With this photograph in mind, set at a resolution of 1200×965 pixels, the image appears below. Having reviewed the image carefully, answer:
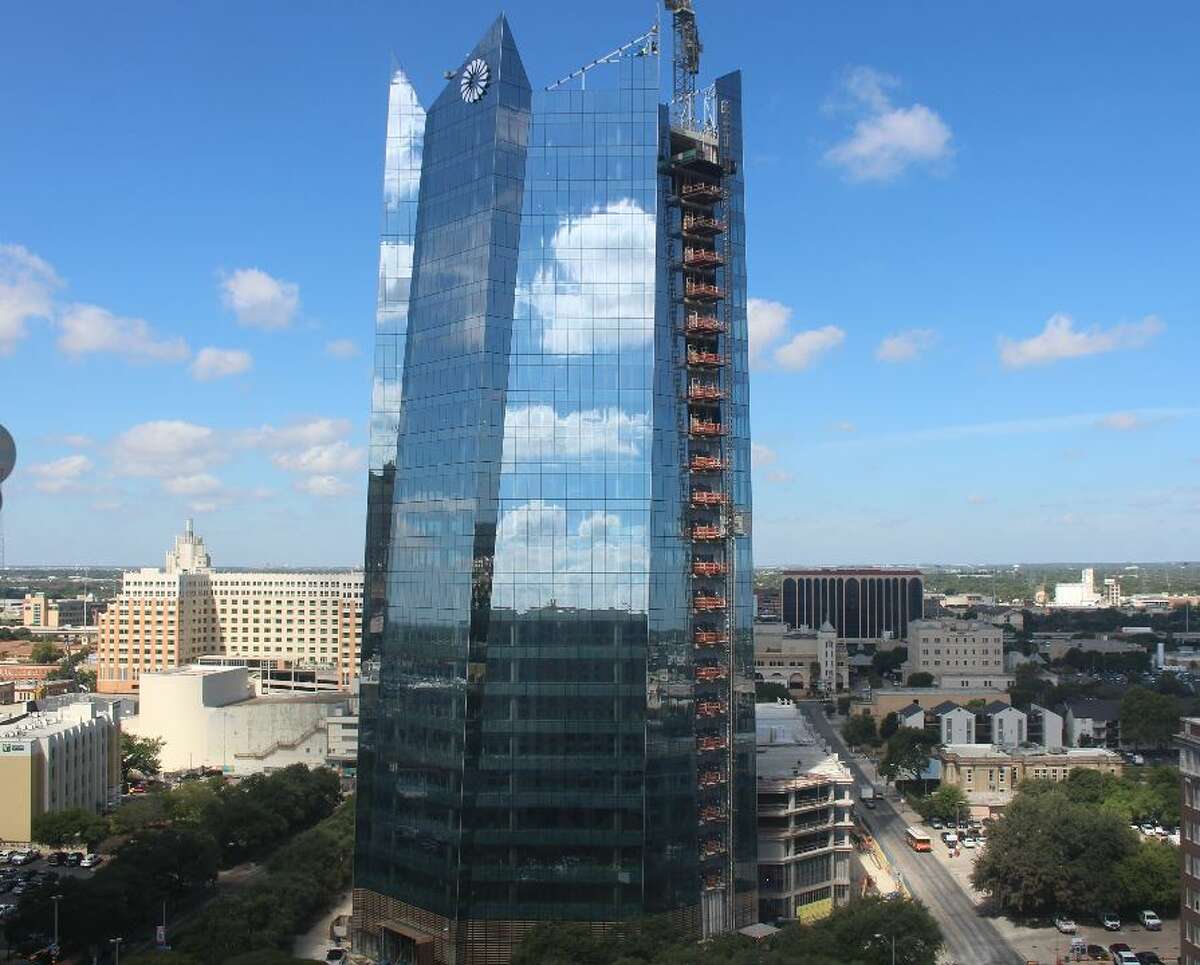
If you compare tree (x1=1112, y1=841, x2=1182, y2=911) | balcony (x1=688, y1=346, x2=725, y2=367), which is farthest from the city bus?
balcony (x1=688, y1=346, x2=725, y2=367)

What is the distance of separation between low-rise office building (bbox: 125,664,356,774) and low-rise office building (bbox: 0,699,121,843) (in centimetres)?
1703

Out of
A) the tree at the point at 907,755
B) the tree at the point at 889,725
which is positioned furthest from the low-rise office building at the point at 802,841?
the tree at the point at 889,725

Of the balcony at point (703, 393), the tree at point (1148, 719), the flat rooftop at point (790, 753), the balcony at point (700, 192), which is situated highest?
the balcony at point (700, 192)

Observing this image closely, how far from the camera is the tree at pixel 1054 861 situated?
90.2m

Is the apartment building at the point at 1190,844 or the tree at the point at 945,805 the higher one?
the apartment building at the point at 1190,844

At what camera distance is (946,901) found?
97812 millimetres

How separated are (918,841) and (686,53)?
75.7m

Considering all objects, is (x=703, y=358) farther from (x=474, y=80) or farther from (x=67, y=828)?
(x=67, y=828)

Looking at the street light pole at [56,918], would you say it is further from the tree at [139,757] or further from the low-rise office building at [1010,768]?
the low-rise office building at [1010,768]

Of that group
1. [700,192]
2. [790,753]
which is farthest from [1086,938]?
[700,192]

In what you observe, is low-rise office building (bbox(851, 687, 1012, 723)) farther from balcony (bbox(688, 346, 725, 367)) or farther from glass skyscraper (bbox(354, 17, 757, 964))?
balcony (bbox(688, 346, 725, 367))

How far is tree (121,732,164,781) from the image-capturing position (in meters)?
148

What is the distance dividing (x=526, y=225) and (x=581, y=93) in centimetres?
951

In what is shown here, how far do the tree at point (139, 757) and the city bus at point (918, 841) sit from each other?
91061 mm
